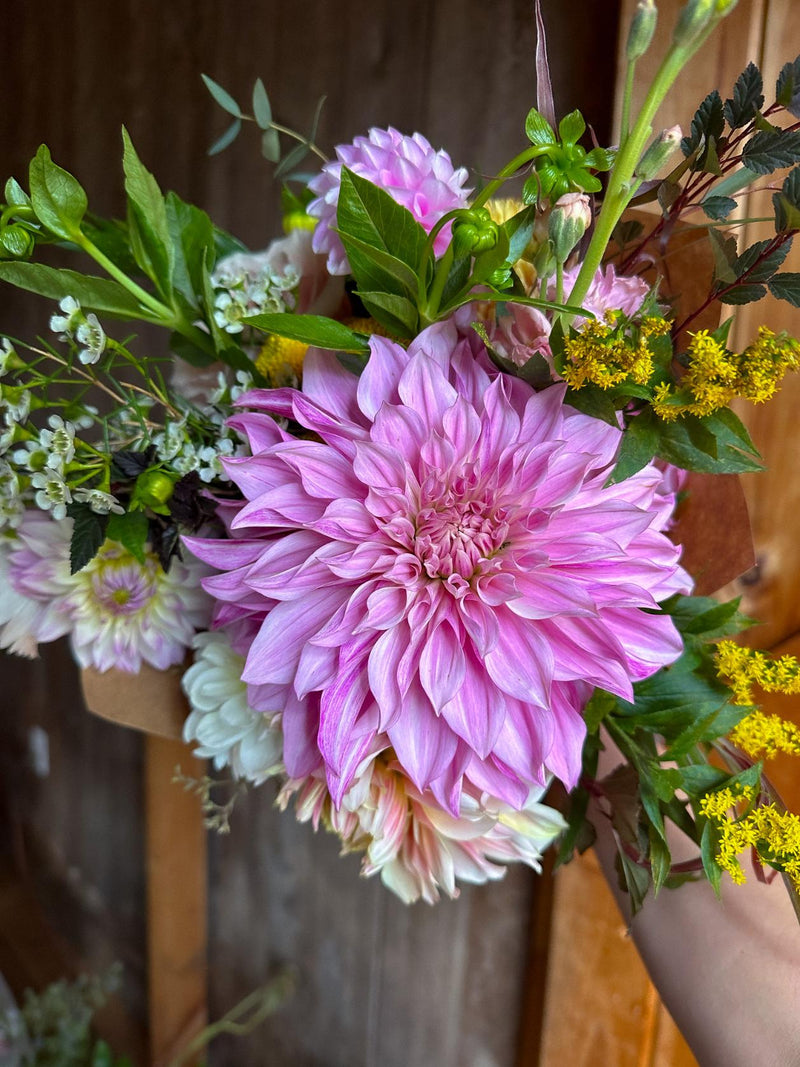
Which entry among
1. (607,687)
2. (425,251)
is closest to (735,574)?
(607,687)

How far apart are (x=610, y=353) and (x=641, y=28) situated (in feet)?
0.41

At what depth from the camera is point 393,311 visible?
38 centimetres

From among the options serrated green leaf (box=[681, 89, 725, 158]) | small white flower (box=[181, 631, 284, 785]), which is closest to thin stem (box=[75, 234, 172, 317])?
small white flower (box=[181, 631, 284, 785])

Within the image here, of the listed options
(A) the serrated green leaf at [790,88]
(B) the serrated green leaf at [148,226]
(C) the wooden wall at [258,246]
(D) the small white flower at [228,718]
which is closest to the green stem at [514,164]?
(A) the serrated green leaf at [790,88]

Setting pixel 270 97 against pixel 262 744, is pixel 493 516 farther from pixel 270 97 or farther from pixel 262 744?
pixel 270 97

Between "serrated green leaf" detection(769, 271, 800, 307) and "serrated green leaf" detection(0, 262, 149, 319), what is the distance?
369 mm

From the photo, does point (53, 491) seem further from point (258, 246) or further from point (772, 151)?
point (258, 246)

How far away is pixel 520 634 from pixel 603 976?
0.70m

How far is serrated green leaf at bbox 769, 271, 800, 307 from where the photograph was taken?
13.3 inches

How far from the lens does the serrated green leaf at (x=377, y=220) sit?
1.19ft

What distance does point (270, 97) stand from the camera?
952 millimetres

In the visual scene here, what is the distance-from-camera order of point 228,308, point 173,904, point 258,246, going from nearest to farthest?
1. point 228,308
2. point 258,246
3. point 173,904

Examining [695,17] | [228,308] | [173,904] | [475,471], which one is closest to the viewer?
[695,17]

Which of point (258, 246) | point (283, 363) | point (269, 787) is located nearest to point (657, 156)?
point (283, 363)
